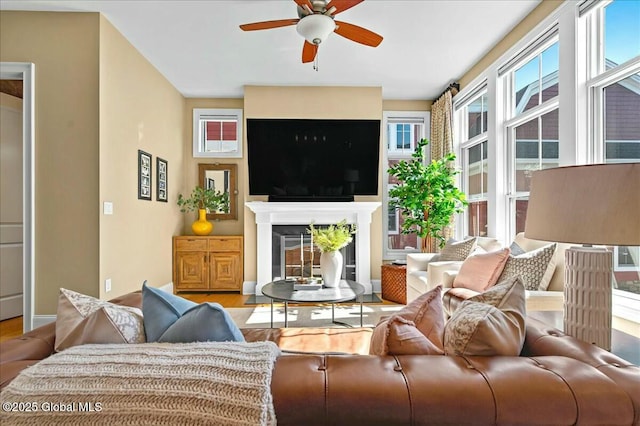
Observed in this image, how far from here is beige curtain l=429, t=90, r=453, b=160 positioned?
487cm

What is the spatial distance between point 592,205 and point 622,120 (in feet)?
5.68

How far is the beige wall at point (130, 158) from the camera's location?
10.8 ft

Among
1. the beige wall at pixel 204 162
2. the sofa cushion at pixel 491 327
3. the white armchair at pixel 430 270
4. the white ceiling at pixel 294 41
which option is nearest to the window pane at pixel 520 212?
the white armchair at pixel 430 270

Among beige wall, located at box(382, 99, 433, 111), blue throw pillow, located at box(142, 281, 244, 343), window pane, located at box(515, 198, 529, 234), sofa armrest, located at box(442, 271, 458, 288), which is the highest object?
beige wall, located at box(382, 99, 433, 111)

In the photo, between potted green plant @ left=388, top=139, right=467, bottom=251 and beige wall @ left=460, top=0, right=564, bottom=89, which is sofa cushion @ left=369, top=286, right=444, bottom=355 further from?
potted green plant @ left=388, top=139, right=467, bottom=251

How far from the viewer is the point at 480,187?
176 inches

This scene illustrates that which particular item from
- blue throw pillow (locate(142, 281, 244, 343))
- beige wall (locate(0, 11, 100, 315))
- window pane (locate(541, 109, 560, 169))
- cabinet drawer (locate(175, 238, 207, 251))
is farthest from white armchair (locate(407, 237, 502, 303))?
beige wall (locate(0, 11, 100, 315))

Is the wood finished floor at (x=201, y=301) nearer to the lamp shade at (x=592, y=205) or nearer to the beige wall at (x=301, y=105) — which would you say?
the beige wall at (x=301, y=105)

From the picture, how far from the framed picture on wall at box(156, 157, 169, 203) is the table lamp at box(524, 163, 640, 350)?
4.23m

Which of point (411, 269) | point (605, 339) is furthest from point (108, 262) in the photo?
point (605, 339)

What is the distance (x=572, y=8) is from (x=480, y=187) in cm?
221

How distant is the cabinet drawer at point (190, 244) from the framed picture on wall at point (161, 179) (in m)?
0.64

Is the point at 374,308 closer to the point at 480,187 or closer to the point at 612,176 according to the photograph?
the point at 480,187

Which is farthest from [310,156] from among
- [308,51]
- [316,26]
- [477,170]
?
[316,26]
